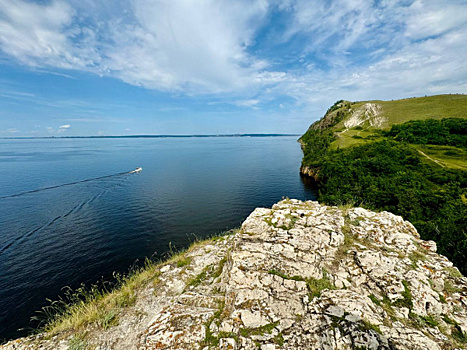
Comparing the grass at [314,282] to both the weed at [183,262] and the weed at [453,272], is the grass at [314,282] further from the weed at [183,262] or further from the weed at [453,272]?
the weed at [183,262]

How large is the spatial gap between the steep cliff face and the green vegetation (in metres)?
2.03

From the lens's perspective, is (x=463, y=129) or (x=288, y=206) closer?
(x=288, y=206)

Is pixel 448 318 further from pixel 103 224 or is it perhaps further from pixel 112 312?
pixel 103 224

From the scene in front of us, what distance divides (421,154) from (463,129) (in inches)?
841

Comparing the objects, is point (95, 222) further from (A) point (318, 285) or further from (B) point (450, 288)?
(B) point (450, 288)

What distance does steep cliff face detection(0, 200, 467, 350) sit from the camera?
22.8ft

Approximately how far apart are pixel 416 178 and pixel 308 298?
38.7 metres

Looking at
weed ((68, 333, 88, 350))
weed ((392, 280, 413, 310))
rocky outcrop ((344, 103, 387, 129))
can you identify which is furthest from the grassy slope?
weed ((68, 333, 88, 350))

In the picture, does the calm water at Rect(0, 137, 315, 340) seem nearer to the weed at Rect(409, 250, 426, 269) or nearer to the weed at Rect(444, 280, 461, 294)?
the weed at Rect(409, 250, 426, 269)

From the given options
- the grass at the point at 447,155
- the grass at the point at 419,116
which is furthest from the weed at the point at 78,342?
the grass at the point at 419,116

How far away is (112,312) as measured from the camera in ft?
31.7

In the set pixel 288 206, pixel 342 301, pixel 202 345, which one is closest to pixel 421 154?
pixel 288 206

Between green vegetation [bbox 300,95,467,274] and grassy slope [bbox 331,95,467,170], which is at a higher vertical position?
grassy slope [bbox 331,95,467,170]

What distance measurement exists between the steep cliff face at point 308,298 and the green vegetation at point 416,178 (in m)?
2.03
